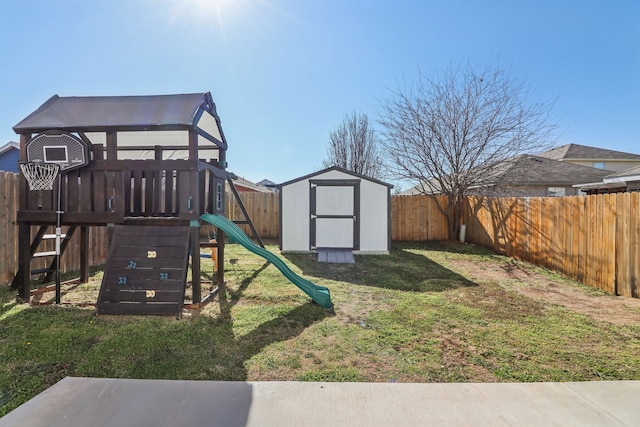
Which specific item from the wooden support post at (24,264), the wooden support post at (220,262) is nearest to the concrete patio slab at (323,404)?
the wooden support post at (24,264)

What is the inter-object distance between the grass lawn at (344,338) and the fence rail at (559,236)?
1.76 feet

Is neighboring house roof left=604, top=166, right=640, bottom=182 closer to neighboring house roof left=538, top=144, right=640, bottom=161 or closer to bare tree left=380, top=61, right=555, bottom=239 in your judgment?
bare tree left=380, top=61, right=555, bottom=239

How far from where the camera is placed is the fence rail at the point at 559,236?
516cm

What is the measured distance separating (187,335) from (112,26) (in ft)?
20.2

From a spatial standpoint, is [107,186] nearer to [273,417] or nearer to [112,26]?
[112,26]

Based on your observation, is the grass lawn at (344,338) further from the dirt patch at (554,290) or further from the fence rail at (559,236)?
the fence rail at (559,236)

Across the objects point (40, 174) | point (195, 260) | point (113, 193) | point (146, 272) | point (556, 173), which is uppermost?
point (556, 173)

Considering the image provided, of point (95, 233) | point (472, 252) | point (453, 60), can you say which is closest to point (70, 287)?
point (95, 233)

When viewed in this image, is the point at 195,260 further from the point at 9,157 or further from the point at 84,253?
the point at 9,157

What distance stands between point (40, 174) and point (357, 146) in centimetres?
1759

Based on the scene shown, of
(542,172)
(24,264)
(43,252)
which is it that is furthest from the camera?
(542,172)

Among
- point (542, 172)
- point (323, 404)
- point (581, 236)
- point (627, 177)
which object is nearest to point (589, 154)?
point (542, 172)

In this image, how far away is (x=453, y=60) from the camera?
1189 cm

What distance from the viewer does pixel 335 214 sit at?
1012 centimetres
